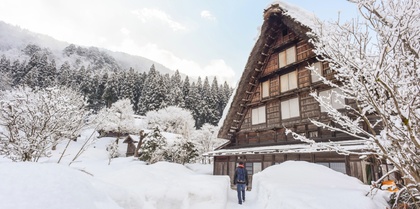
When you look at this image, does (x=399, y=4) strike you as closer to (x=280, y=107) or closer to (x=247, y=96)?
(x=280, y=107)

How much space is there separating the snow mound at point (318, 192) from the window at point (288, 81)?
18.0 feet

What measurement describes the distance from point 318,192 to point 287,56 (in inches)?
364

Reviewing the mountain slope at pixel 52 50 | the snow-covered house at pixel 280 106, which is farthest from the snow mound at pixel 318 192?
the mountain slope at pixel 52 50

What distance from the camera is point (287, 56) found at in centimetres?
1263

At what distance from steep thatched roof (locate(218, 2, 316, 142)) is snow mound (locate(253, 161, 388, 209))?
267 inches

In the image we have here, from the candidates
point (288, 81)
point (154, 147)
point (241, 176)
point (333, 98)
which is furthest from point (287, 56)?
point (154, 147)

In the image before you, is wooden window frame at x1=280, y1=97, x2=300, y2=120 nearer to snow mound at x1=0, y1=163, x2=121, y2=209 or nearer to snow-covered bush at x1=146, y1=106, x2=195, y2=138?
snow mound at x1=0, y1=163, x2=121, y2=209

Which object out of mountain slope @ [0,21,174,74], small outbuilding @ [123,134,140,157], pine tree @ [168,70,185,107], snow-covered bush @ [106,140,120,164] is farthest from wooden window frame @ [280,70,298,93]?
mountain slope @ [0,21,174,74]

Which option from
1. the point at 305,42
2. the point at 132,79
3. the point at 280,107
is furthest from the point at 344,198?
the point at 132,79

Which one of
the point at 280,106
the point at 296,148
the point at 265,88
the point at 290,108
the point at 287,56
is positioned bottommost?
the point at 296,148

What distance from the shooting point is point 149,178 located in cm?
690

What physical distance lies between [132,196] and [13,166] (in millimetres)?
2321

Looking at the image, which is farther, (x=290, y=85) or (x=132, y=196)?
(x=290, y=85)

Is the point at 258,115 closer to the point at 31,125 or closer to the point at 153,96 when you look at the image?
the point at 31,125
